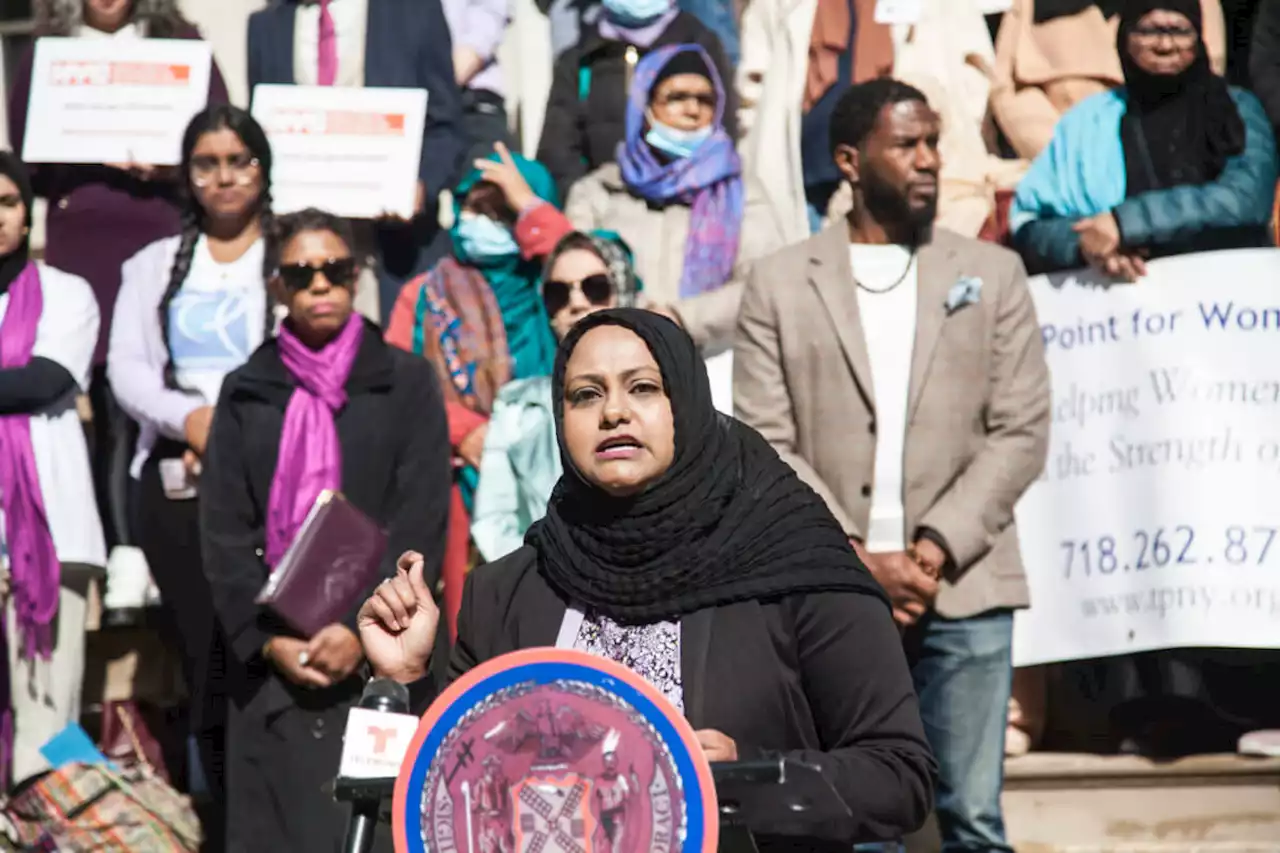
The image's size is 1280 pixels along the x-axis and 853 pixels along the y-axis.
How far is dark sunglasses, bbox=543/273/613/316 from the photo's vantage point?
6.88m

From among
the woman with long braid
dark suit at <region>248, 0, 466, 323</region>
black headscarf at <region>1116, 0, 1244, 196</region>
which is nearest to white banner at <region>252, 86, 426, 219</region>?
dark suit at <region>248, 0, 466, 323</region>

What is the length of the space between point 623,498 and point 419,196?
443 centimetres

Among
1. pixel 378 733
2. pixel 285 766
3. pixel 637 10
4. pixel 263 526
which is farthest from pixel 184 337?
pixel 378 733

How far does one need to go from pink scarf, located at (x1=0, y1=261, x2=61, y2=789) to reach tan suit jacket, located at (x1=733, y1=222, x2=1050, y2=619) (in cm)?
234

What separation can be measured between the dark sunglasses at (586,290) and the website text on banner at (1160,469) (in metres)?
1.34

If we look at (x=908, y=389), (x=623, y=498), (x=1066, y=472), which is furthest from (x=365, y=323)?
(x=623, y=498)

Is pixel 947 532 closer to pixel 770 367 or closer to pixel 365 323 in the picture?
pixel 770 367

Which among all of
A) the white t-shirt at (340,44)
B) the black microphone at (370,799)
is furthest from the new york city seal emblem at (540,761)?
the white t-shirt at (340,44)

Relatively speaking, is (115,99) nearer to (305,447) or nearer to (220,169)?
(220,169)

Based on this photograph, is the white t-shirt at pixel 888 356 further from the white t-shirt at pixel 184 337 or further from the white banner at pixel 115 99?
the white banner at pixel 115 99

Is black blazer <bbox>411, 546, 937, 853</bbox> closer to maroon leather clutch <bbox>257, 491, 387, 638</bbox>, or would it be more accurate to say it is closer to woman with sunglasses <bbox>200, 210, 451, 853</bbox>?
maroon leather clutch <bbox>257, 491, 387, 638</bbox>

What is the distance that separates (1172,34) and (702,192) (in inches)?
61.0

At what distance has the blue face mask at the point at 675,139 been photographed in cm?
754

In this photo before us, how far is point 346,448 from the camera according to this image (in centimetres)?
657
